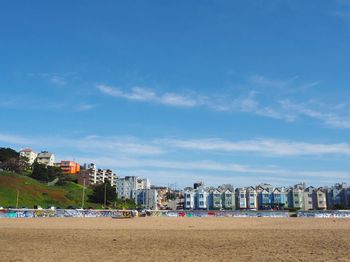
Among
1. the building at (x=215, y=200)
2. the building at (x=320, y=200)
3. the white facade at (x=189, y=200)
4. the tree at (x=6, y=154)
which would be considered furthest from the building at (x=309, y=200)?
the tree at (x=6, y=154)

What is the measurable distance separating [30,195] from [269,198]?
102 meters

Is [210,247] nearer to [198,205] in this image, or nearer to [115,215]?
[115,215]

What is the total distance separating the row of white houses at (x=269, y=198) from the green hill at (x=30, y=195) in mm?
65157

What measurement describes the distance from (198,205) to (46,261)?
565 ft

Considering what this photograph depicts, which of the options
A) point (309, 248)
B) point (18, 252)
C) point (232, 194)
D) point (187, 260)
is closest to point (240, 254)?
point (187, 260)

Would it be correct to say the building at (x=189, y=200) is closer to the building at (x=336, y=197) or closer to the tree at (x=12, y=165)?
the building at (x=336, y=197)

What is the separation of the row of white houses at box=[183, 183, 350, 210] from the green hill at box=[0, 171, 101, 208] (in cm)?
6516

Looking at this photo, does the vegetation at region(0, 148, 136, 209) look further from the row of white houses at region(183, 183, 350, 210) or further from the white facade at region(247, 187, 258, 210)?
the white facade at region(247, 187, 258, 210)

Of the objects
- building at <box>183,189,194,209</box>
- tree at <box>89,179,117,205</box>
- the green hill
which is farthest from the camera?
building at <box>183,189,194,209</box>

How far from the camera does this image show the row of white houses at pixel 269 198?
177m

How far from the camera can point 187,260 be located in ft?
59.5

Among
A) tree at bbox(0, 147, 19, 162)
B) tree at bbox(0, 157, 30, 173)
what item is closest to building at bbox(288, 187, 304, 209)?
tree at bbox(0, 157, 30, 173)

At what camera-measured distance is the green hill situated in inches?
4339

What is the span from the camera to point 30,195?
392ft
